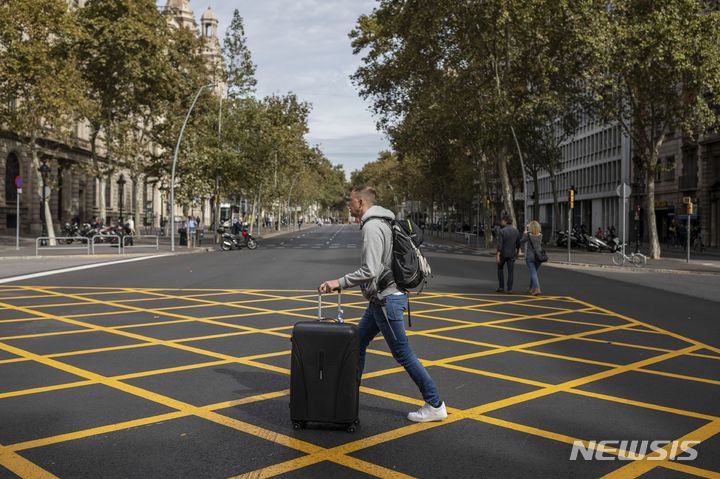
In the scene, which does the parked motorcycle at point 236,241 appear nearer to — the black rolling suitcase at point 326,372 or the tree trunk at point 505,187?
the tree trunk at point 505,187

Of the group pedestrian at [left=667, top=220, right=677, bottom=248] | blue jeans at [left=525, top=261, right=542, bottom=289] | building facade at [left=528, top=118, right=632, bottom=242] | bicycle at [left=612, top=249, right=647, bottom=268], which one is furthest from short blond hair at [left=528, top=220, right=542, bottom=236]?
building facade at [left=528, top=118, right=632, bottom=242]

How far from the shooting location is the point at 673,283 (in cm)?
1966

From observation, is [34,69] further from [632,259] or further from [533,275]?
[632,259]

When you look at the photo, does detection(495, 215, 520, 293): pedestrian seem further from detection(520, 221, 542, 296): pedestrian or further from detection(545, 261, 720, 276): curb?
detection(545, 261, 720, 276): curb

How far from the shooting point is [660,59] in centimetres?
2766

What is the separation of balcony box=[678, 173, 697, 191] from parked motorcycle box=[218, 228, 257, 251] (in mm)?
27201

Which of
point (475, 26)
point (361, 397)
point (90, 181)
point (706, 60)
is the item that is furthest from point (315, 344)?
point (90, 181)

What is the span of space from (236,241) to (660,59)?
21.2m

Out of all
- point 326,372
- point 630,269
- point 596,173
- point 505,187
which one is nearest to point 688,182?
point 505,187

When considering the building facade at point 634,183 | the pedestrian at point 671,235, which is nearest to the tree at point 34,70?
the building facade at point 634,183

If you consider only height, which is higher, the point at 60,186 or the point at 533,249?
the point at 60,186

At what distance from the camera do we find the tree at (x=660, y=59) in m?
27.3

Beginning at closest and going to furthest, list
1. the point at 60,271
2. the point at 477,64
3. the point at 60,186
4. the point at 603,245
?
1. the point at 60,271
2. the point at 477,64
3. the point at 603,245
4. the point at 60,186

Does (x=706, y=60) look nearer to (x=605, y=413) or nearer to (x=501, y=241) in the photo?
(x=501, y=241)
